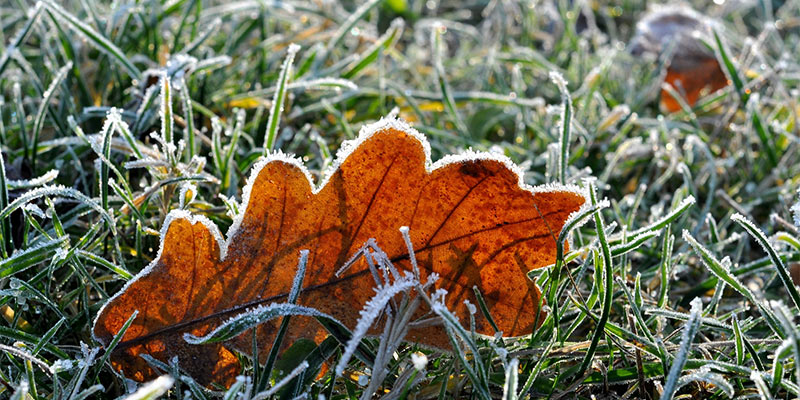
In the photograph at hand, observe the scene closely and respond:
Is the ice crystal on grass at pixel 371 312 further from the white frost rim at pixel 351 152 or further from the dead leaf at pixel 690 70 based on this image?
the dead leaf at pixel 690 70

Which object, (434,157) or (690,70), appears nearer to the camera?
(434,157)

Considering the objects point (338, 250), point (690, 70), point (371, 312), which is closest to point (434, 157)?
point (338, 250)

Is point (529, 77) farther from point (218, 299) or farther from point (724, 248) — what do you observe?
point (218, 299)

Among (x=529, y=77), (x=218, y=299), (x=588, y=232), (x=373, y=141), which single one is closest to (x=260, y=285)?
(x=218, y=299)

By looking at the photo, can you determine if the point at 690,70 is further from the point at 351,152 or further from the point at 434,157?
the point at 351,152

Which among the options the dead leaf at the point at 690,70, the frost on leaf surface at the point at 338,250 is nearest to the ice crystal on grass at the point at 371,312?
the frost on leaf surface at the point at 338,250
